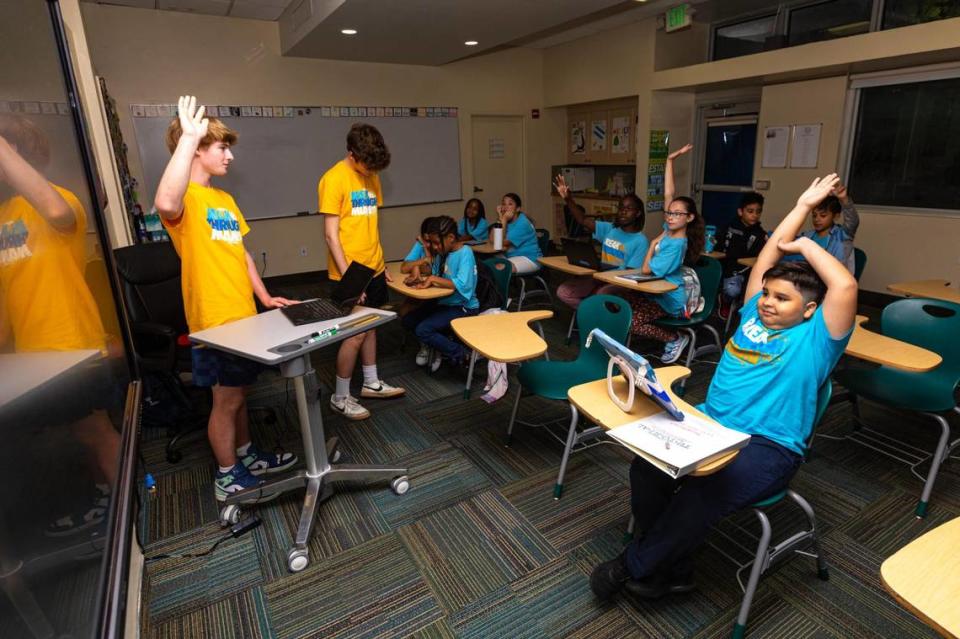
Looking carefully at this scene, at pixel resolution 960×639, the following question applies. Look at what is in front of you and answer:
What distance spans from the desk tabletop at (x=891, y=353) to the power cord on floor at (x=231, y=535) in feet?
8.37

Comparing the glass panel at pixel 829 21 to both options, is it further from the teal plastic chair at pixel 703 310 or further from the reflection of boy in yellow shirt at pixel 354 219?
the reflection of boy in yellow shirt at pixel 354 219

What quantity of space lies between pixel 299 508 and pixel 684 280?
2.69 m

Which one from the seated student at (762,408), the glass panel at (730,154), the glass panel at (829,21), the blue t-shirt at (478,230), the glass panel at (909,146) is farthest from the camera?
the glass panel at (730,154)

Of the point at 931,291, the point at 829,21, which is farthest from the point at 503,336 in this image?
the point at 829,21

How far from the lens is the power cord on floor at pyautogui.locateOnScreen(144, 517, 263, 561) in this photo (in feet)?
6.73

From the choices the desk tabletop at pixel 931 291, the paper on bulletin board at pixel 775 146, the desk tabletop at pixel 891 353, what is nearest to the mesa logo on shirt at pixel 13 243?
the desk tabletop at pixel 891 353

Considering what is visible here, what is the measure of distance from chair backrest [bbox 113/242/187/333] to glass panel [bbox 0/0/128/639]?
1.69 m

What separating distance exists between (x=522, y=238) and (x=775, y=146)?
2.96 meters

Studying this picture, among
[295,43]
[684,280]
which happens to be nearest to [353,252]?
[684,280]

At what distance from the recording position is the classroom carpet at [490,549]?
174 cm

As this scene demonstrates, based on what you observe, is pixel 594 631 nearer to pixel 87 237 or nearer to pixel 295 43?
pixel 87 237

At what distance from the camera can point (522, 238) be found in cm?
486

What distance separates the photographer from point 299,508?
7.61ft

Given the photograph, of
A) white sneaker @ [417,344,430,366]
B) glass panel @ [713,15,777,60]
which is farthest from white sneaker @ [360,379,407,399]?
glass panel @ [713,15,777,60]
